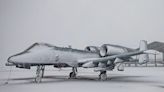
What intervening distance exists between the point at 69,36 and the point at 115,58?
74.2 inches

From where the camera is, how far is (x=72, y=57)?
8.88 m

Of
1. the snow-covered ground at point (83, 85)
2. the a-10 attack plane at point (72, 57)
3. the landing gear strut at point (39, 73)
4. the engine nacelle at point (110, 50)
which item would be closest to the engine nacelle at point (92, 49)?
the a-10 attack plane at point (72, 57)

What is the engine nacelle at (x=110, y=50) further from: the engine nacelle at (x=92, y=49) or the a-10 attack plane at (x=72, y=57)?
the engine nacelle at (x=92, y=49)

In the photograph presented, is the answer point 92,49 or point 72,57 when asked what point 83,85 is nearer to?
point 72,57

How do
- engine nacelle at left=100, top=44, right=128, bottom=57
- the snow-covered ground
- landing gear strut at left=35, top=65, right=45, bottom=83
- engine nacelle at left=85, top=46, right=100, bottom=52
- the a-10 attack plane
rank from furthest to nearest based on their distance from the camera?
1. engine nacelle at left=85, top=46, right=100, bottom=52
2. engine nacelle at left=100, top=44, right=128, bottom=57
3. landing gear strut at left=35, top=65, right=45, bottom=83
4. the a-10 attack plane
5. the snow-covered ground

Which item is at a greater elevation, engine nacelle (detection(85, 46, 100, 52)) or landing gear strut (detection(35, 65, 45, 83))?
engine nacelle (detection(85, 46, 100, 52))

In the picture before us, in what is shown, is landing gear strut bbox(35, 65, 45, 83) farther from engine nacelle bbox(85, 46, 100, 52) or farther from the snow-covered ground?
engine nacelle bbox(85, 46, 100, 52)

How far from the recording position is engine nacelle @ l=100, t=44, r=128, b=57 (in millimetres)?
8973

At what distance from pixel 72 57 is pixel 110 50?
54.1 inches

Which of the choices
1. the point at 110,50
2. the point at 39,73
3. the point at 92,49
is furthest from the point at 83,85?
the point at 92,49

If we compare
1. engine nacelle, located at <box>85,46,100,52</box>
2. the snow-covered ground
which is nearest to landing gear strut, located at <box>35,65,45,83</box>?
the snow-covered ground

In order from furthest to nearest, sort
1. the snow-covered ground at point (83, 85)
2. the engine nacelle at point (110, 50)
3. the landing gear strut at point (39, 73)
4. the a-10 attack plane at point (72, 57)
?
the engine nacelle at point (110, 50)
the landing gear strut at point (39, 73)
the a-10 attack plane at point (72, 57)
the snow-covered ground at point (83, 85)

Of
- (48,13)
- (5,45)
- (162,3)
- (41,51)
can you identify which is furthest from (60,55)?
(162,3)

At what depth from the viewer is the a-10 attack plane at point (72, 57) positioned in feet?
25.7
